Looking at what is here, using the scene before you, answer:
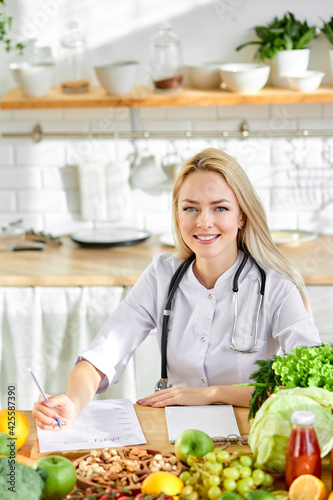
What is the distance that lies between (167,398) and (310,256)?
1696mm

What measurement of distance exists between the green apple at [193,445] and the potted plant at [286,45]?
2.44 metres

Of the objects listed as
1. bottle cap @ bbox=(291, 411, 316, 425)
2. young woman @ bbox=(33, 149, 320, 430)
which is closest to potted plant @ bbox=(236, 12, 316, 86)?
Result: young woman @ bbox=(33, 149, 320, 430)

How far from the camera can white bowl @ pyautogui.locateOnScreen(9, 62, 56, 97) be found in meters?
3.68

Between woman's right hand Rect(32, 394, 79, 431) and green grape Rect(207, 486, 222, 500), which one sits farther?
woman's right hand Rect(32, 394, 79, 431)

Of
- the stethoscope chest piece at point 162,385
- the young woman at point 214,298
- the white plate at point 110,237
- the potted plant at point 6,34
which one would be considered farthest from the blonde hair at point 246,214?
the potted plant at point 6,34

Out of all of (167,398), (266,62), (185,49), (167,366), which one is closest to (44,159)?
(185,49)

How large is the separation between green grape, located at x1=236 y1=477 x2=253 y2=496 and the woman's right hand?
1.92 ft

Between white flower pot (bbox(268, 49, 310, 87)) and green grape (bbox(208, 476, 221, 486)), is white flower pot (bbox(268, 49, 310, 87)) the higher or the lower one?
the higher one

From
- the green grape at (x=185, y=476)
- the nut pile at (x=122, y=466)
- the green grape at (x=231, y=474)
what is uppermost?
the green grape at (x=231, y=474)

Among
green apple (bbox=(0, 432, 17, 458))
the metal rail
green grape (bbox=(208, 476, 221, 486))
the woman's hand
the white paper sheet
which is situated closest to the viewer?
green grape (bbox=(208, 476, 221, 486))

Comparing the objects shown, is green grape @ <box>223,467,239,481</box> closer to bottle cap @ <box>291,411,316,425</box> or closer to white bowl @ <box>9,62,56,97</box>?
bottle cap @ <box>291,411,316,425</box>

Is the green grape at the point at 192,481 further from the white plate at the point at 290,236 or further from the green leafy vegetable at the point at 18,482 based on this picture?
the white plate at the point at 290,236

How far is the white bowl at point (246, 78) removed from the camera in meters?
3.56

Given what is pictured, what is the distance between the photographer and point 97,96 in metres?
3.73
